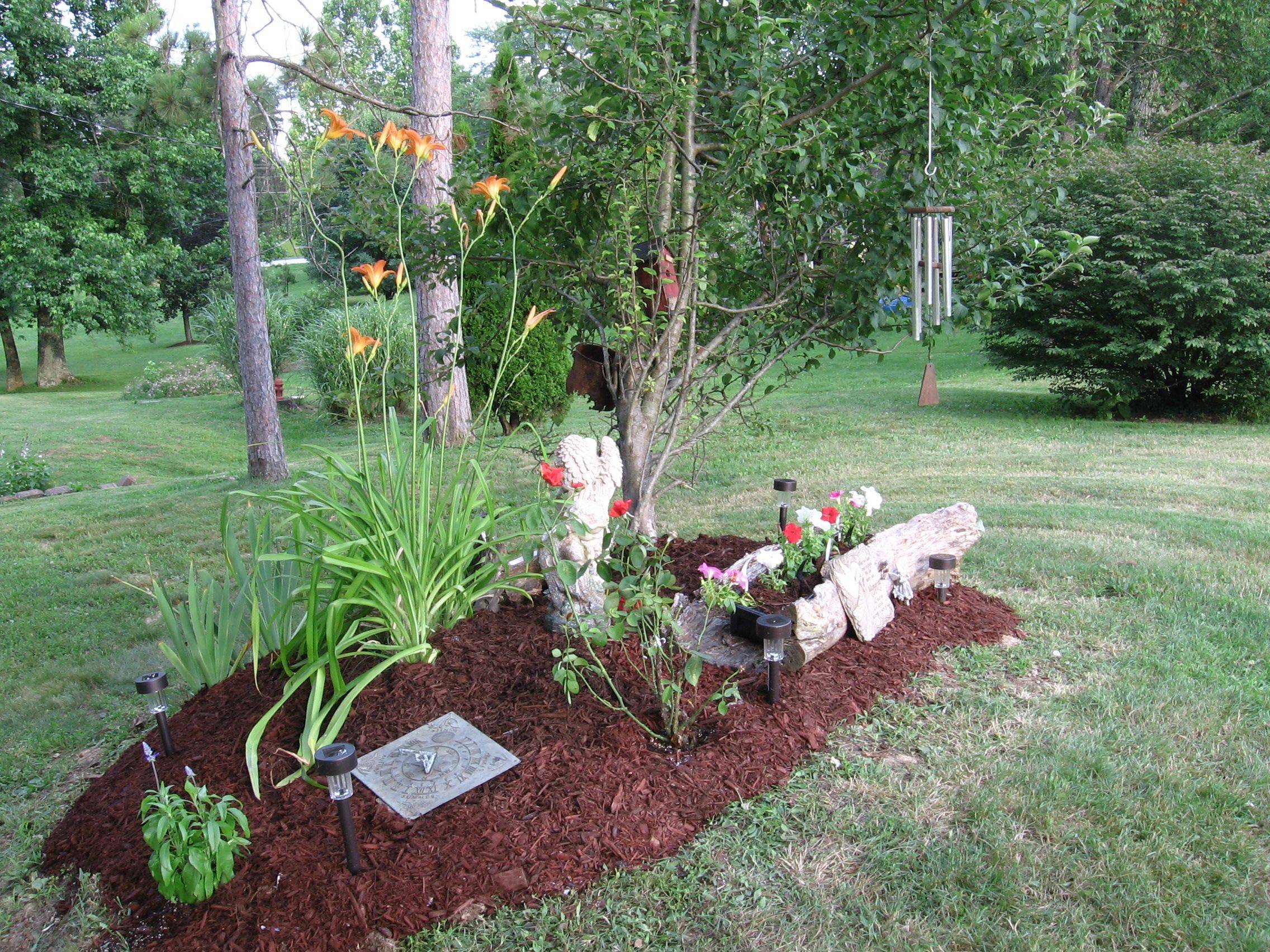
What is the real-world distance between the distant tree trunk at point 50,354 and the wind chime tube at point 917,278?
22.2 m

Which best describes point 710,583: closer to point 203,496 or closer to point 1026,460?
point 1026,460

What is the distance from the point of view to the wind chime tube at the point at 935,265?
2.96m

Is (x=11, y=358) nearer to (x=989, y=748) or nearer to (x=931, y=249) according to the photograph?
(x=931, y=249)

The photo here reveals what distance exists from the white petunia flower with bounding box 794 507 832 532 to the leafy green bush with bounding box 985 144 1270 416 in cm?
536

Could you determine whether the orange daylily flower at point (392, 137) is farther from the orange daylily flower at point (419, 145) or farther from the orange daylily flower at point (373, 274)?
the orange daylily flower at point (373, 274)

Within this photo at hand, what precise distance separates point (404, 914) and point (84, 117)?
22.4m

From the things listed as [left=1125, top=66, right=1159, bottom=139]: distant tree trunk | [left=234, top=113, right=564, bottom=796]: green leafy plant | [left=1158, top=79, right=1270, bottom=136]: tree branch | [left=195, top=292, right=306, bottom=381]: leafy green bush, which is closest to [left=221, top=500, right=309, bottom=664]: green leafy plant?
[left=234, top=113, right=564, bottom=796]: green leafy plant

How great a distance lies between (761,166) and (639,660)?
168cm

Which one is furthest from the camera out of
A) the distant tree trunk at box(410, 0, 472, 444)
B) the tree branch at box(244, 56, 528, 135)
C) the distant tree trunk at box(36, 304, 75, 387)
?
the distant tree trunk at box(36, 304, 75, 387)

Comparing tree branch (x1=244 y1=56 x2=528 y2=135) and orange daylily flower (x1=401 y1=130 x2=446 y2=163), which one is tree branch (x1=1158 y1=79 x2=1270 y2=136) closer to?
tree branch (x1=244 y1=56 x2=528 y2=135)

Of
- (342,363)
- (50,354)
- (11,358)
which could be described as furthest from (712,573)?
(11,358)

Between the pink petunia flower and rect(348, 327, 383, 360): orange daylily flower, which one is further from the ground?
rect(348, 327, 383, 360): orange daylily flower

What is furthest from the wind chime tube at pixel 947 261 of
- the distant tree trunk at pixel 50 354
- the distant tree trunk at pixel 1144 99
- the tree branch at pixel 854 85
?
the distant tree trunk at pixel 50 354

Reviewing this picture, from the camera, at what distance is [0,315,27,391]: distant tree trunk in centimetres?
2030
